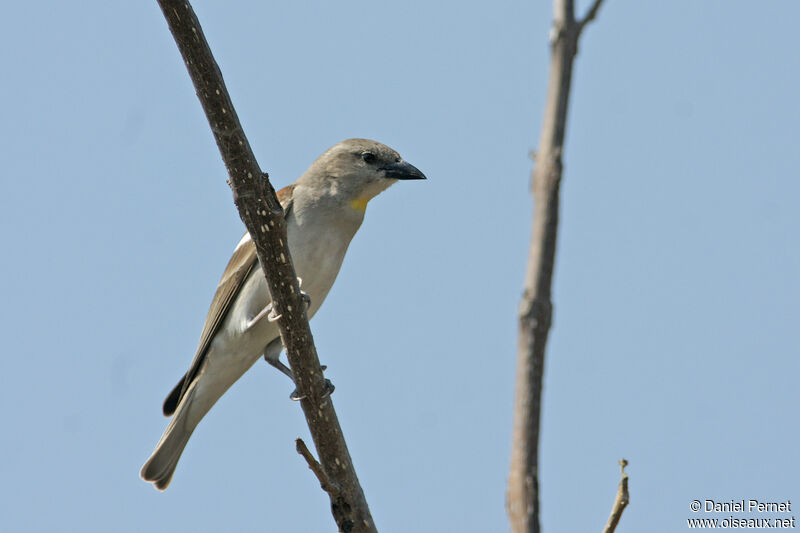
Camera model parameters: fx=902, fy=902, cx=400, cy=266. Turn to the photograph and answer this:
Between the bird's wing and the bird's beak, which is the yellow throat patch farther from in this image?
the bird's wing

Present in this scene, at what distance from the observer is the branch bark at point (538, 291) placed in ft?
5.07

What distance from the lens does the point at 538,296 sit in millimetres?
1568

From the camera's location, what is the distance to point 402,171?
A: 7660 millimetres

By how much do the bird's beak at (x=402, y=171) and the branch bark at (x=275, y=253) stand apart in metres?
3.28

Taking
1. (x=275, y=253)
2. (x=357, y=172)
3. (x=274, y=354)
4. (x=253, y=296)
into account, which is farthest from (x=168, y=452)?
(x=275, y=253)

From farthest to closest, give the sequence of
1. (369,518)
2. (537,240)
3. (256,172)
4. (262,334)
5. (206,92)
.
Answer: (262,334)
(369,518)
(256,172)
(206,92)
(537,240)

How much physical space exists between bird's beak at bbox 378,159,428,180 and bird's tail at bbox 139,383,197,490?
2.55 m

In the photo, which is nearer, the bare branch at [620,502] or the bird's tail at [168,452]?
the bare branch at [620,502]

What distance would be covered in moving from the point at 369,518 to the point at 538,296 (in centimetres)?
327

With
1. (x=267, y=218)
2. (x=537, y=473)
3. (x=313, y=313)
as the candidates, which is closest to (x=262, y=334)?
(x=313, y=313)

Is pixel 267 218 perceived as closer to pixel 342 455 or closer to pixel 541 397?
pixel 342 455

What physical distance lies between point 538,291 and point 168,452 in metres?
6.10

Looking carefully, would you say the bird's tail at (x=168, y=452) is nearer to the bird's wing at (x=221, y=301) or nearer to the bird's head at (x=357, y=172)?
the bird's wing at (x=221, y=301)

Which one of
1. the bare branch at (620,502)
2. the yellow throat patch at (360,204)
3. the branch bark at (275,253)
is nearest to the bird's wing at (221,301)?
the yellow throat patch at (360,204)
